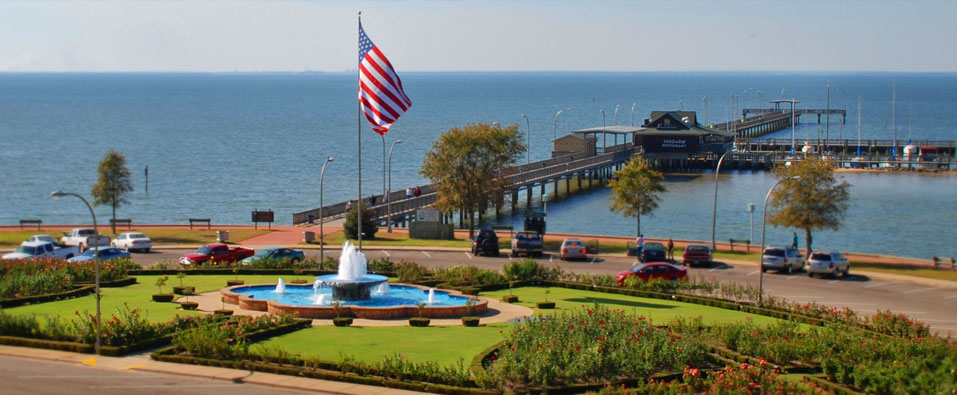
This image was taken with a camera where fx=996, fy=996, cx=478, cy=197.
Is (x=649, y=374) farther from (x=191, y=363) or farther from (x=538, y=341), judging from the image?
(x=191, y=363)

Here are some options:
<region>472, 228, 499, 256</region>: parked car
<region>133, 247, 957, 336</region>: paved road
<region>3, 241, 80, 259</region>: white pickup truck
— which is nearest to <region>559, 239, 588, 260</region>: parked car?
<region>133, 247, 957, 336</region>: paved road

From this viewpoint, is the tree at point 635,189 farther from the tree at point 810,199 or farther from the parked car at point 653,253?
the parked car at point 653,253

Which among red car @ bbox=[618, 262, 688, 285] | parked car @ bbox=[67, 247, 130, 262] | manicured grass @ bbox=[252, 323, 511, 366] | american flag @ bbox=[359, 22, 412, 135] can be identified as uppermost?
american flag @ bbox=[359, 22, 412, 135]

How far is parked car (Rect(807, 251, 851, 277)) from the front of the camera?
49.7 metres

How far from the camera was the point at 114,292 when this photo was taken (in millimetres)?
40844

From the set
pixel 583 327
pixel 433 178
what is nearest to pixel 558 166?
pixel 433 178

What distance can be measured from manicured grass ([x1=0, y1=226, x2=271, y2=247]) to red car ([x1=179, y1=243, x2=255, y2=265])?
9.16 meters

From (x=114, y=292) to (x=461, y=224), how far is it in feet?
148

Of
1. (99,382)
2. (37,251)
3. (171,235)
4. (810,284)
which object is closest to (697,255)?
(810,284)

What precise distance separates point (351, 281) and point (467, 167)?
89.6 ft

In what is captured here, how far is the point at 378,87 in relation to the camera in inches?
1580

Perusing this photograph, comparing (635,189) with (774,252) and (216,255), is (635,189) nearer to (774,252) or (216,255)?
(774,252)

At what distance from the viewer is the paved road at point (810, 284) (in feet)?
135

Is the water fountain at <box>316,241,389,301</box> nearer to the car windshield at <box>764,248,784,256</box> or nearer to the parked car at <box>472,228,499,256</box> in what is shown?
the parked car at <box>472,228,499,256</box>
